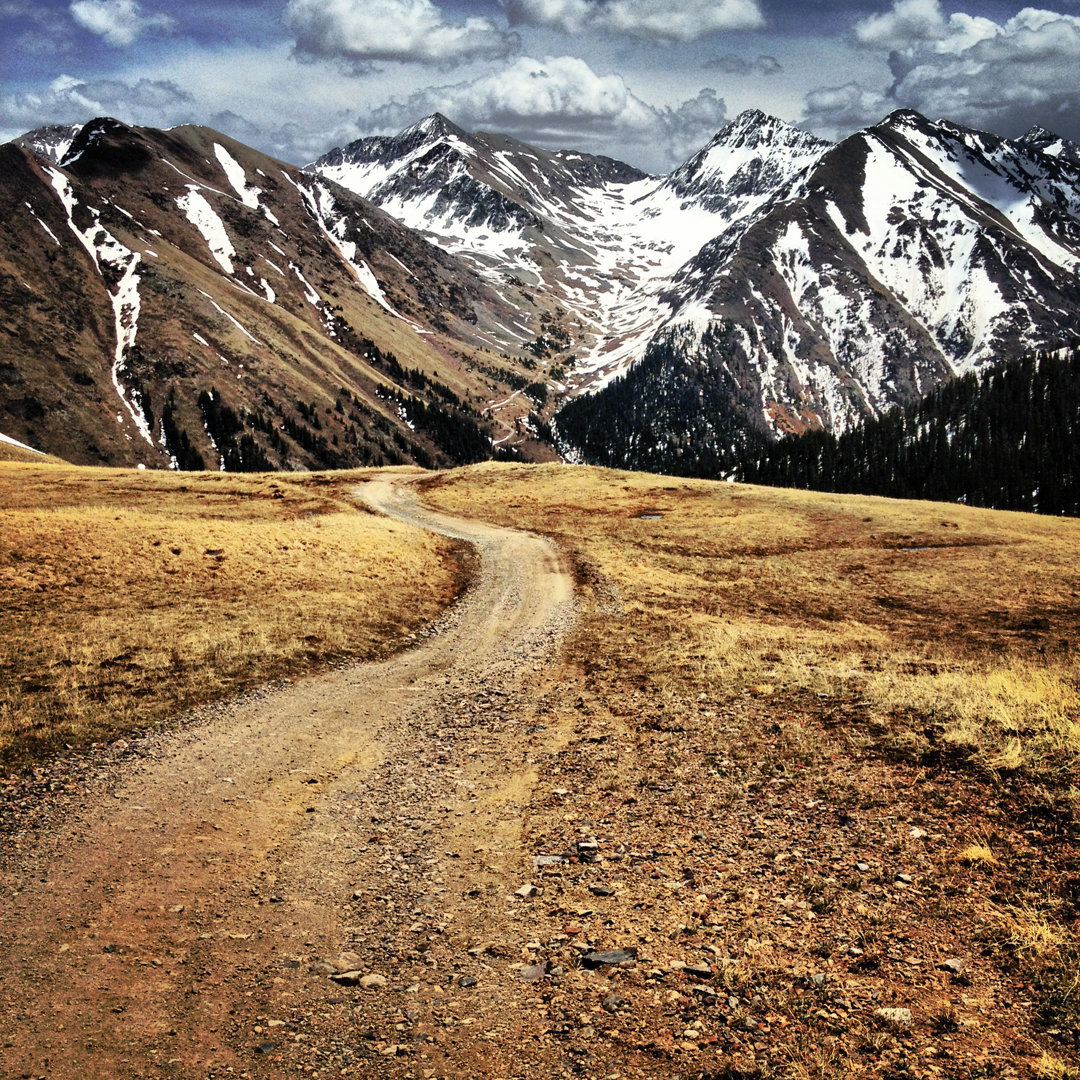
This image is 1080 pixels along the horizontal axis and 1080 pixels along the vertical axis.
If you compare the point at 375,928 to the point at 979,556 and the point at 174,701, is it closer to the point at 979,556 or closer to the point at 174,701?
the point at 174,701

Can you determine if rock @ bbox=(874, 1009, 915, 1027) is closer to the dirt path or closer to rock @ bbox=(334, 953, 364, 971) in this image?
the dirt path

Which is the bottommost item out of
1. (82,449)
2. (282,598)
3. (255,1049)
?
(255,1049)

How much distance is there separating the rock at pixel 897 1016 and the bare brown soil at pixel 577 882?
0.03 m

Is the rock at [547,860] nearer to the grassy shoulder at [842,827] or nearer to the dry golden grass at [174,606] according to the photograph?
the grassy shoulder at [842,827]

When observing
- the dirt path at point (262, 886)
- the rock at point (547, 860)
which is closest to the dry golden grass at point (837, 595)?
the rock at point (547, 860)

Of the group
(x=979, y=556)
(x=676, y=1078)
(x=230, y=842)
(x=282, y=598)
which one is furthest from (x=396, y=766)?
(x=979, y=556)

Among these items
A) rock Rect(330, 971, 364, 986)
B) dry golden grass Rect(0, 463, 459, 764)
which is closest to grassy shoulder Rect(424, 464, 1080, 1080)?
rock Rect(330, 971, 364, 986)

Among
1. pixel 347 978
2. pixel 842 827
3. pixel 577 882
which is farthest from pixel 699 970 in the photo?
pixel 347 978

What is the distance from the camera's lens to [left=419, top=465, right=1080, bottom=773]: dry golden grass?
1609 cm

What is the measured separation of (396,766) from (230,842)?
392 cm

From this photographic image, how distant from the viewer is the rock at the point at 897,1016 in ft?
25.9

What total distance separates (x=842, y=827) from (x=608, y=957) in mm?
5129

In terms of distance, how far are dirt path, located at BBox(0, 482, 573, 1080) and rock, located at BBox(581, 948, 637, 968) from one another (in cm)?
166

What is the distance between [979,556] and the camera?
4109cm
